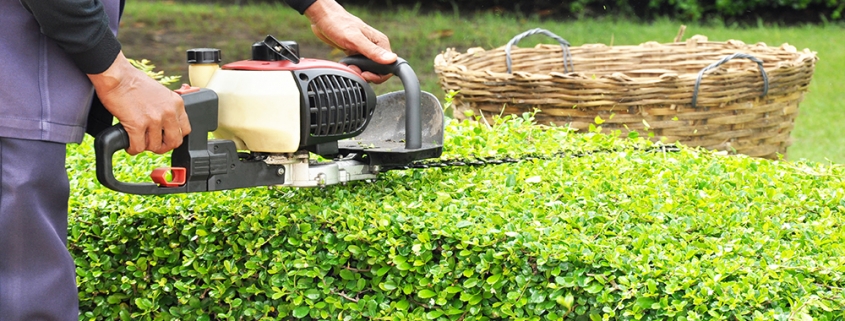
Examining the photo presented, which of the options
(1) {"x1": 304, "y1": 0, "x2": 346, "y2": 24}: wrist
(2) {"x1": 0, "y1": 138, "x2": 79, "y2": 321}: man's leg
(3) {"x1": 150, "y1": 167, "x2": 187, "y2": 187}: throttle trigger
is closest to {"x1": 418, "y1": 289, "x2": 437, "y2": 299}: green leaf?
(3) {"x1": 150, "y1": 167, "x2": 187, "y2": 187}: throttle trigger

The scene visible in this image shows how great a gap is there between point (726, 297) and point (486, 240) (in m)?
0.46

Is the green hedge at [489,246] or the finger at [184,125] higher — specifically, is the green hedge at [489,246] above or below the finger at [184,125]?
below

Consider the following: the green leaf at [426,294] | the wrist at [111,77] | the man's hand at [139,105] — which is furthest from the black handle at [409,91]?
the wrist at [111,77]

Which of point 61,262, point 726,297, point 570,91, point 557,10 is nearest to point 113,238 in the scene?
point 61,262

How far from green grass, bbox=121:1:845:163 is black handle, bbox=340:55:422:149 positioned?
420 cm

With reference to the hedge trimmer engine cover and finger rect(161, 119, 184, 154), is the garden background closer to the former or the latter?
the hedge trimmer engine cover

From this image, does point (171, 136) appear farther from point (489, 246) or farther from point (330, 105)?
point (489, 246)

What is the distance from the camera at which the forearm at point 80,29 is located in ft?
5.02

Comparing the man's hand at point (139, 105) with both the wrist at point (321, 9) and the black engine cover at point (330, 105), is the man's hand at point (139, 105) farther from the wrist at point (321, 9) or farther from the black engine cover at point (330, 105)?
the wrist at point (321, 9)

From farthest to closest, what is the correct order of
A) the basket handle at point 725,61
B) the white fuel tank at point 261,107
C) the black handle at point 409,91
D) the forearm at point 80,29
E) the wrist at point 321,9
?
1. the basket handle at point 725,61
2. the wrist at point 321,9
3. the black handle at point 409,91
4. the white fuel tank at point 261,107
5. the forearm at point 80,29

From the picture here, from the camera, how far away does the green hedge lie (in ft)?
5.29

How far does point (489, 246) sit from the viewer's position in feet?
5.86

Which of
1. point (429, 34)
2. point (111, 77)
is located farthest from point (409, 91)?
point (429, 34)

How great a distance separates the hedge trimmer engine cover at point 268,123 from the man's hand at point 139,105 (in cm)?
3
